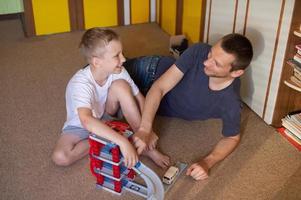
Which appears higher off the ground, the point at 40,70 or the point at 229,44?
the point at 229,44

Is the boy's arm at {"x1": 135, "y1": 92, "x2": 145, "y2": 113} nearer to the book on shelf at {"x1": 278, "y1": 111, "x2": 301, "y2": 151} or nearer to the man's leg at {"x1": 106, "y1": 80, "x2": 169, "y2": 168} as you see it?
the man's leg at {"x1": 106, "y1": 80, "x2": 169, "y2": 168}

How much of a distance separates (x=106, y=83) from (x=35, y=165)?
1.38ft

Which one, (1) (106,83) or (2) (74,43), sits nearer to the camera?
(1) (106,83)

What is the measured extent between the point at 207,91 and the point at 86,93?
49 centimetres

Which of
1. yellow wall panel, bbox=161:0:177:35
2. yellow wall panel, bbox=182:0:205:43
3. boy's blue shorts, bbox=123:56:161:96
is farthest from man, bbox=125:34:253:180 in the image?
yellow wall panel, bbox=161:0:177:35

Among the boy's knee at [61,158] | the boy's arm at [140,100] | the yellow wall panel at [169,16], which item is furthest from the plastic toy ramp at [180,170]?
the yellow wall panel at [169,16]

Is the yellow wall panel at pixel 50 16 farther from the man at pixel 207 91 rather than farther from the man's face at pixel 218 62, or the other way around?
the man's face at pixel 218 62

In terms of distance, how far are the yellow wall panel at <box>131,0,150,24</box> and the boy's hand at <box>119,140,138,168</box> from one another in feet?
5.99

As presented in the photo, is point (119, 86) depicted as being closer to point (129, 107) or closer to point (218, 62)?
point (129, 107)

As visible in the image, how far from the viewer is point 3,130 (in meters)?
1.69

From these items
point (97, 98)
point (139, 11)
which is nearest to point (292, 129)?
point (97, 98)

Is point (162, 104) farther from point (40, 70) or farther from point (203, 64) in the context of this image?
point (40, 70)

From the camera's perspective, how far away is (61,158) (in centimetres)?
145

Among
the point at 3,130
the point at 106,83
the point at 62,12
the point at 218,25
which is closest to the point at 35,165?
the point at 3,130
